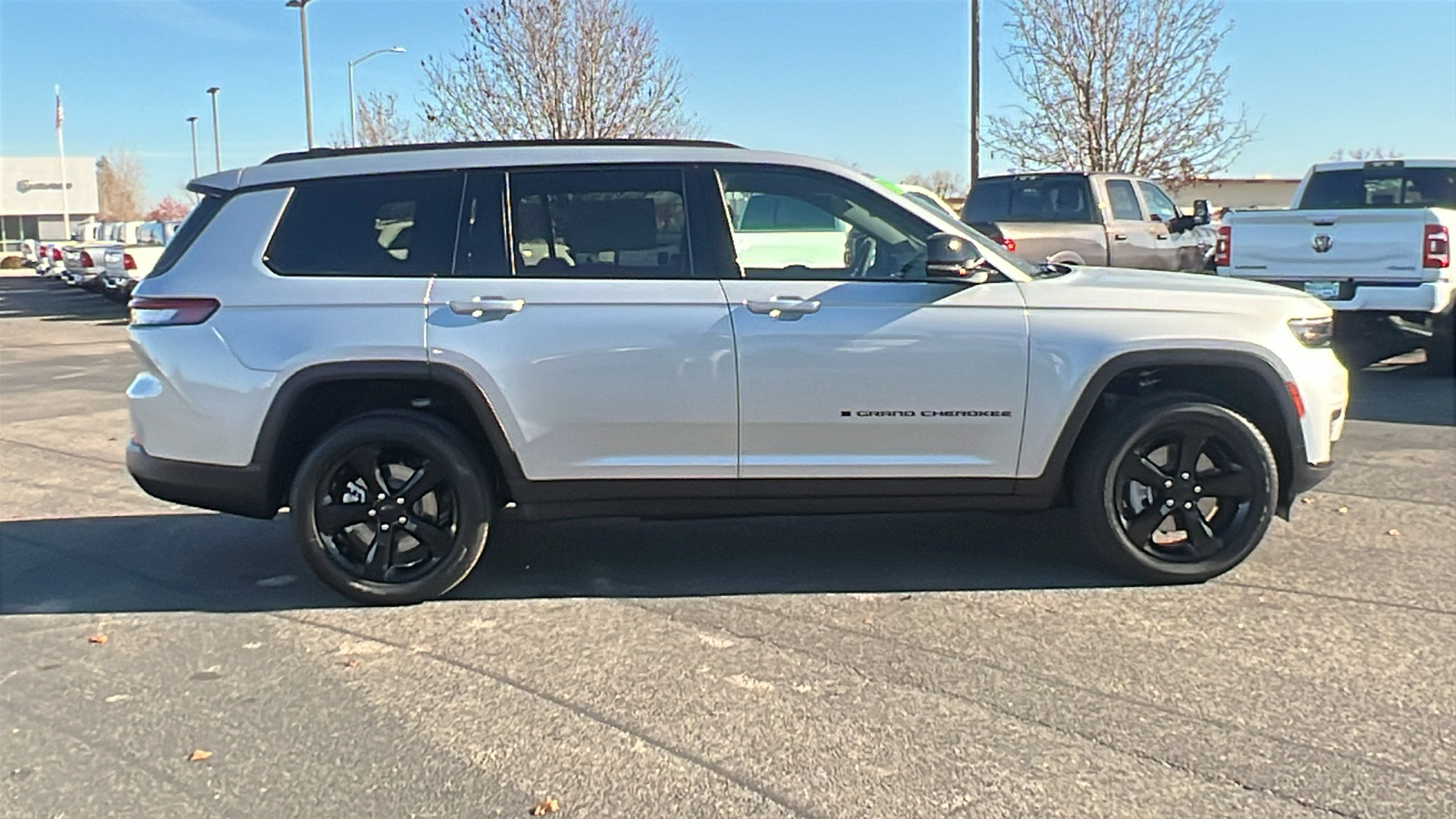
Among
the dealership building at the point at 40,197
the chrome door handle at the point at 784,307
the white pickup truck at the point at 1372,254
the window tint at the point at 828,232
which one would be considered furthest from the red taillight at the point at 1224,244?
the dealership building at the point at 40,197

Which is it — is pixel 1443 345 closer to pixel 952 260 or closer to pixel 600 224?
pixel 952 260

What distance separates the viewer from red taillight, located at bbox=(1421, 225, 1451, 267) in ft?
32.7

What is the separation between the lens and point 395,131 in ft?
119

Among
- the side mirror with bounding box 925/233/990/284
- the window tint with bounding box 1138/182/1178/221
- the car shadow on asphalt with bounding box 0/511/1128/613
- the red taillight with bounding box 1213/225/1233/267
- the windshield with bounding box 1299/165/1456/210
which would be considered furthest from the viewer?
the window tint with bounding box 1138/182/1178/221

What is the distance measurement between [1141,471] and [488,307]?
2.72 meters

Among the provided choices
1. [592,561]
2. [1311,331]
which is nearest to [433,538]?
[592,561]

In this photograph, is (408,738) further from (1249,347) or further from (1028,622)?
(1249,347)

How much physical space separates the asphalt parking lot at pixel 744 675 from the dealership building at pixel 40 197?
3252 inches

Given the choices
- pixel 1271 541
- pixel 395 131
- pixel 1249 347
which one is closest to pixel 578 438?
pixel 1249 347

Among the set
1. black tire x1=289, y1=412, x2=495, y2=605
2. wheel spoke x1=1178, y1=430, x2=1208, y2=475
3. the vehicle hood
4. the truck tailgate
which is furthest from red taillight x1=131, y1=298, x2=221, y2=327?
the truck tailgate

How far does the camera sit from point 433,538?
5.09m

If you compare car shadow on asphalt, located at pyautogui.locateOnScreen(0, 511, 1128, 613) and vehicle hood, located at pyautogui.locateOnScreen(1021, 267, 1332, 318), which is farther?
car shadow on asphalt, located at pyautogui.locateOnScreen(0, 511, 1128, 613)

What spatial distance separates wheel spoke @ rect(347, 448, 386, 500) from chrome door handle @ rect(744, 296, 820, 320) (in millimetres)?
1627

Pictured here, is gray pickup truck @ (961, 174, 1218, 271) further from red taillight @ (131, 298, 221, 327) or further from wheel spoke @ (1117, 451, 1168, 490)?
red taillight @ (131, 298, 221, 327)
